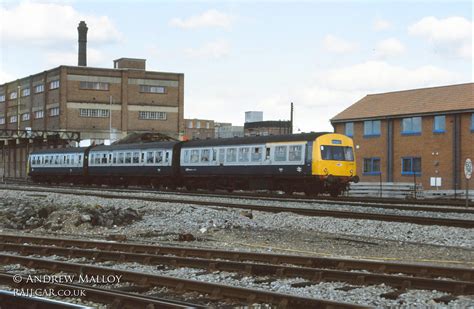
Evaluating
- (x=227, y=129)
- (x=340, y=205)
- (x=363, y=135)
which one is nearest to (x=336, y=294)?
(x=340, y=205)

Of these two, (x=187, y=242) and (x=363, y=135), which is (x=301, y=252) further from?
(x=363, y=135)

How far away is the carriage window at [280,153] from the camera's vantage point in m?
28.2

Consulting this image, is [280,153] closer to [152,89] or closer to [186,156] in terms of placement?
[186,156]

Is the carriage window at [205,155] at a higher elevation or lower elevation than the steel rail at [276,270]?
higher

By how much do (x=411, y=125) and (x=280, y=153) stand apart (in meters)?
16.7

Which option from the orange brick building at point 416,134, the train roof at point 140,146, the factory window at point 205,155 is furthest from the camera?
the orange brick building at point 416,134

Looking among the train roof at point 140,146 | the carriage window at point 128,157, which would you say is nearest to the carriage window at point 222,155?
the train roof at point 140,146

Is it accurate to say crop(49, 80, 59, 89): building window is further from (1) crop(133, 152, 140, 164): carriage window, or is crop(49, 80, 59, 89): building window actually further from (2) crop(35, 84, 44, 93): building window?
(1) crop(133, 152, 140, 164): carriage window

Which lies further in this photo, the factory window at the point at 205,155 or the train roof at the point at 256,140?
the factory window at the point at 205,155

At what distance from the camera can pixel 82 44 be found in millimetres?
79250

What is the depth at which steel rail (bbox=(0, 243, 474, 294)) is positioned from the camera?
8.02 m

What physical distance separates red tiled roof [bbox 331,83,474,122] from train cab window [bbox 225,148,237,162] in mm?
15757

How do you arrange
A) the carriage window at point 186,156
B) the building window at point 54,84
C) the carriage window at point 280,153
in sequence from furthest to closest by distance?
the building window at point 54,84 < the carriage window at point 186,156 < the carriage window at point 280,153

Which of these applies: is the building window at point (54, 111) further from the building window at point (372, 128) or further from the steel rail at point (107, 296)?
the steel rail at point (107, 296)
